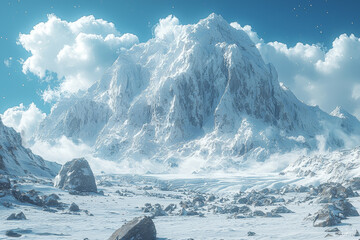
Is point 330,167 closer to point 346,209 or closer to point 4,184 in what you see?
point 346,209

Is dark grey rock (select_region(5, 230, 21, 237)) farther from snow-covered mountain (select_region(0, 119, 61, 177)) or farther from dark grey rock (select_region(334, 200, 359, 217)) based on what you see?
snow-covered mountain (select_region(0, 119, 61, 177))

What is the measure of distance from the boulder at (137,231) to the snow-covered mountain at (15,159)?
4489cm

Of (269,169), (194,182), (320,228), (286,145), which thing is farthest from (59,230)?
(286,145)

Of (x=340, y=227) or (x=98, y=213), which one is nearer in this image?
(x=340, y=227)

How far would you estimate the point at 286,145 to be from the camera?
181625mm

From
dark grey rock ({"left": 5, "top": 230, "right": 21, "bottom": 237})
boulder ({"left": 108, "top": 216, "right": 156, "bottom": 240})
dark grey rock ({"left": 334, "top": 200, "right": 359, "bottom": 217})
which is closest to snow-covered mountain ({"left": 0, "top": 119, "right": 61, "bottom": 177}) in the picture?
dark grey rock ({"left": 5, "top": 230, "right": 21, "bottom": 237})

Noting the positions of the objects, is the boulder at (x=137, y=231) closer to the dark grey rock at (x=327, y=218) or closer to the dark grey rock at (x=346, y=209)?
the dark grey rock at (x=327, y=218)

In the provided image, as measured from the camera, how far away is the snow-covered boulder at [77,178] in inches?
1806

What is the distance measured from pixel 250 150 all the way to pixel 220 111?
33.6 meters

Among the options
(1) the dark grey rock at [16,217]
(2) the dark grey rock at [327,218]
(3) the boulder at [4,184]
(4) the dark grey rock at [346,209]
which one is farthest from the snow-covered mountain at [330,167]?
(1) the dark grey rock at [16,217]

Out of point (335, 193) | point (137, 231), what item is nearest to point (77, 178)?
point (137, 231)

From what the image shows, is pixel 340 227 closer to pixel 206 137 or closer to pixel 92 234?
pixel 92 234

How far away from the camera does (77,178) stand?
46.5 metres

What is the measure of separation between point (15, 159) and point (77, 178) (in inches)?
1059
